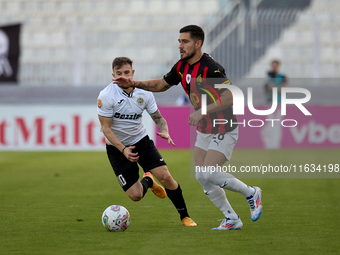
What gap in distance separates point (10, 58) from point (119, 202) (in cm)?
1111

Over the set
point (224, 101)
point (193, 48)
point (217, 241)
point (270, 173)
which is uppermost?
point (193, 48)

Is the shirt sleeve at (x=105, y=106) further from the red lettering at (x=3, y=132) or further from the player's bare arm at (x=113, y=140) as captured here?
the red lettering at (x=3, y=132)

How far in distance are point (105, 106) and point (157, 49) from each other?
39.9 feet

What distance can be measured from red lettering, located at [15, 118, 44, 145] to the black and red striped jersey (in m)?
9.28

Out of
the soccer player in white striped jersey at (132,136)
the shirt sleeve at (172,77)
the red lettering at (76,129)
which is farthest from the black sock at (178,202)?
the red lettering at (76,129)

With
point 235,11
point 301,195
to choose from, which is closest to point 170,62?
point 235,11

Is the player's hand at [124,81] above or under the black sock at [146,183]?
above

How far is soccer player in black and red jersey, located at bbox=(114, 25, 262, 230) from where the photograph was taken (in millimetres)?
5078

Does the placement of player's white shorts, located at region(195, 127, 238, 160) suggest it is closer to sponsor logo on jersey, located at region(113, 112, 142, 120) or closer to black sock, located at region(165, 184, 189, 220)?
black sock, located at region(165, 184, 189, 220)

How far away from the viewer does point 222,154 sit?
17.0 ft

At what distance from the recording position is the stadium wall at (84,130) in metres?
13.9

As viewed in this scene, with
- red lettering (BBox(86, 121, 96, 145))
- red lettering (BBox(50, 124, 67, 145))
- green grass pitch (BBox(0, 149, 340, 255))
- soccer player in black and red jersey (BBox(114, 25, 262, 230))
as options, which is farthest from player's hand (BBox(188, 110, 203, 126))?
red lettering (BBox(50, 124, 67, 145))

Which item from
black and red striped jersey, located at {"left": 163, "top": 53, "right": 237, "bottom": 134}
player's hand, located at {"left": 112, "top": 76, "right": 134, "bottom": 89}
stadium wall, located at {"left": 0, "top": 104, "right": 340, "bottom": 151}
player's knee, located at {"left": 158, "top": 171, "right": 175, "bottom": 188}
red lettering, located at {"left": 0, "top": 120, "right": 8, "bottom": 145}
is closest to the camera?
black and red striped jersey, located at {"left": 163, "top": 53, "right": 237, "bottom": 134}

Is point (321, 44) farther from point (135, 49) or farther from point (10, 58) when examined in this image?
point (10, 58)
